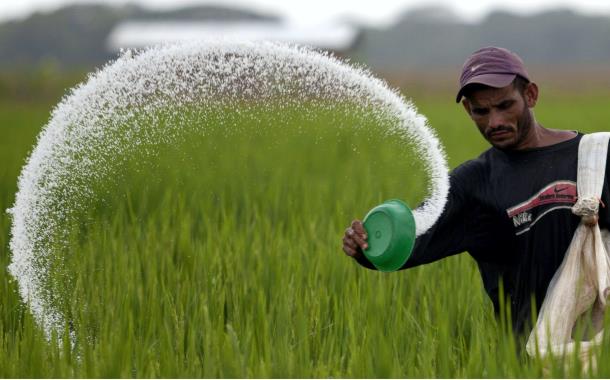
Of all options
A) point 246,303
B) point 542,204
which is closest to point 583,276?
point 542,204

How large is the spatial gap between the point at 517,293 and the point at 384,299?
0.43 m

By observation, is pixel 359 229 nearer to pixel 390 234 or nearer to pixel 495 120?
pixel 390 234

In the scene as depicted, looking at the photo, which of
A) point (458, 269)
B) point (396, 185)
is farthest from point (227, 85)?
point (396, 185)

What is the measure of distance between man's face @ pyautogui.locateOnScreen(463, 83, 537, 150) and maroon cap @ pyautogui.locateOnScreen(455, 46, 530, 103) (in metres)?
0.03

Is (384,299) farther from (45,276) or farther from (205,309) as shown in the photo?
(45,276)

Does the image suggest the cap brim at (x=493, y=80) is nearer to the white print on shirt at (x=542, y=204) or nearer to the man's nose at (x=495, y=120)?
the man's nose at (x=495, y=120)

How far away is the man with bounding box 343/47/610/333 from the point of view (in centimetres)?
217

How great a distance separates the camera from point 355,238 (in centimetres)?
212

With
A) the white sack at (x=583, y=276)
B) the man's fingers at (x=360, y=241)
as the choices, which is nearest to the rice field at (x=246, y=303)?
the white sack at (x=583, y=276)

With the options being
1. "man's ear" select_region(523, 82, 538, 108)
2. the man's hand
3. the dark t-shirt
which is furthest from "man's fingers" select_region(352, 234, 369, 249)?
"man's ear" select_region(523, 82, 538, 108)

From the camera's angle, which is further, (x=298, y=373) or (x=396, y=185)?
(x=396, y=185)

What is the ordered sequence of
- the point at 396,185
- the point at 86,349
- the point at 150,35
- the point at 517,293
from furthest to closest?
1. the point at 150,35
2. the point at 396,185
3. the point at 517,293
4. the point at 86,349

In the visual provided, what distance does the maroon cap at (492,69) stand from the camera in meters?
2.15

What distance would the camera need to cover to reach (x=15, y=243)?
97.8 inches
